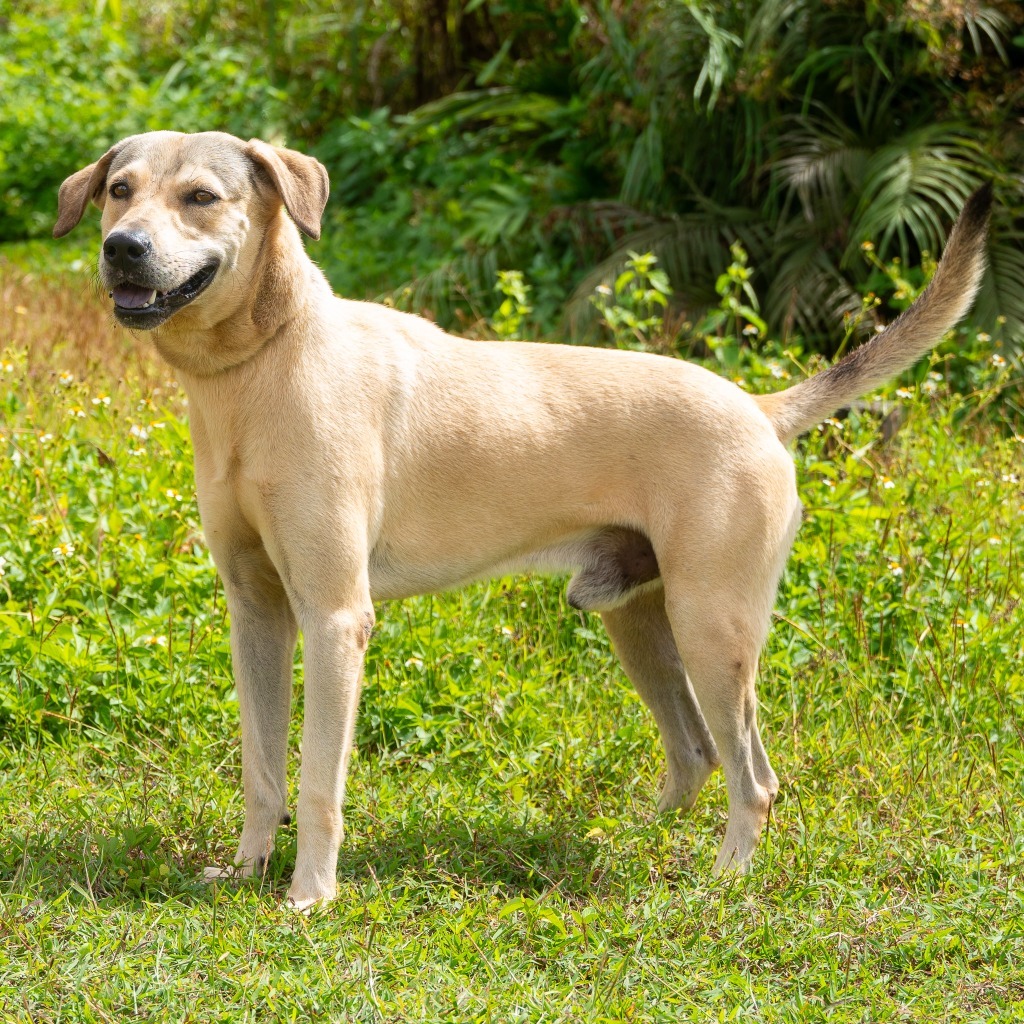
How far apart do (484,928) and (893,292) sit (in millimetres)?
5321

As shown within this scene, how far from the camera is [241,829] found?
3.89 m

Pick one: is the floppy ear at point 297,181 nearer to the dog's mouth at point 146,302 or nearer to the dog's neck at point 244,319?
the dog's neck at point 244,319

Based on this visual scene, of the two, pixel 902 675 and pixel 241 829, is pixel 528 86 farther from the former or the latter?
pixel 241 829

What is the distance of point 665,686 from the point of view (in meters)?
4.16

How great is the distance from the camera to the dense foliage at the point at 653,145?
25.0 feet

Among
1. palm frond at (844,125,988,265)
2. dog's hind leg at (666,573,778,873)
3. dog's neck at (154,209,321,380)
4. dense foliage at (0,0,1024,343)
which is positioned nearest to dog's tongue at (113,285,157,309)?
dog's neck at (154,209,321,380)

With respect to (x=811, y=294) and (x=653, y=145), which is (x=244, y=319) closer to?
(x=811, y=294)

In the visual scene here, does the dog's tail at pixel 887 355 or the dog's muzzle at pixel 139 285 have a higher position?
the dog's muzzle at pixel 139 285

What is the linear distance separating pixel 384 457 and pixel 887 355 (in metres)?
1.58

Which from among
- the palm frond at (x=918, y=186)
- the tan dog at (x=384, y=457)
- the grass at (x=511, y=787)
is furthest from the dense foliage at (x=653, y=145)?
the tan dog at (x=384, y=457)

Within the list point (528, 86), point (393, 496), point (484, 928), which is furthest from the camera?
point (528, 86)

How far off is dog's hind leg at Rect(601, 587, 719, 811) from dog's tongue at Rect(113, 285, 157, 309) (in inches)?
68.5

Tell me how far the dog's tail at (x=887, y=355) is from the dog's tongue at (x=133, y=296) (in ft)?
5.96

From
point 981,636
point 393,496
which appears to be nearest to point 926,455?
point 981,636
